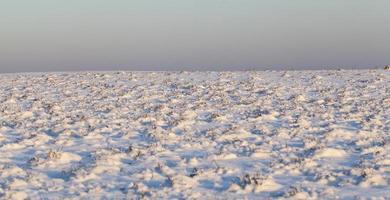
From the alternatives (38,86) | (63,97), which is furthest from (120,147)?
(38,86)

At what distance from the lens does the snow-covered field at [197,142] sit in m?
9.75

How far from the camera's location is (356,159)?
11.5 meters

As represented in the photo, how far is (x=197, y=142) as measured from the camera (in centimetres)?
1293

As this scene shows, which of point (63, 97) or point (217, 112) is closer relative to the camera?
point (217, 112)

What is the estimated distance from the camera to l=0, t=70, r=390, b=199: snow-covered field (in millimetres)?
9750

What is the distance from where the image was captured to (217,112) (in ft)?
56.4

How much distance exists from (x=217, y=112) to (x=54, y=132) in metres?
4.84

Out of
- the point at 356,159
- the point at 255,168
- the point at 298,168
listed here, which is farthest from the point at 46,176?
the point at 356,159

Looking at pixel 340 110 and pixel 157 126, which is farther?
pixel 340 110

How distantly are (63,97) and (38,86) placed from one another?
4.36m

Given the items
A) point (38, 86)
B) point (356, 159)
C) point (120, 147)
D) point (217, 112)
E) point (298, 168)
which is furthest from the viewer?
point (38, 86)

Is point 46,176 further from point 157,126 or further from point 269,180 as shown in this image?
point 157,126

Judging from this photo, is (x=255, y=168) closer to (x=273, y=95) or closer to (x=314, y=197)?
(x=314, y=197)

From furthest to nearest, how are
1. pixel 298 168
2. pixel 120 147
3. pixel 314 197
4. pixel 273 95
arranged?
pixel 273 95 < pixel 120 147 < pixel 298 168 < pixel 314 197
